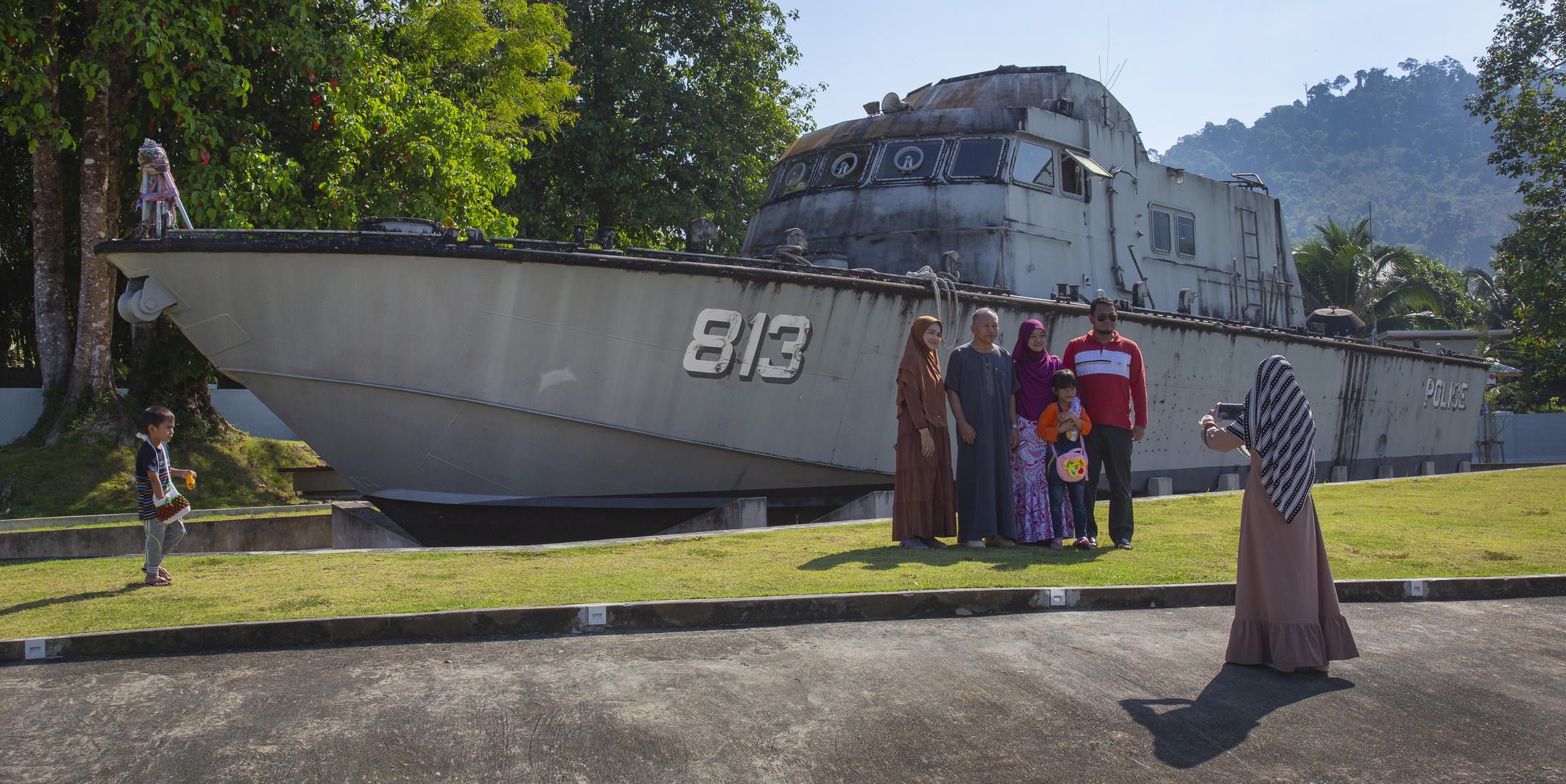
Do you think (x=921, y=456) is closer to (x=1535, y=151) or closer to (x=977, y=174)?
(x=977, y=174)

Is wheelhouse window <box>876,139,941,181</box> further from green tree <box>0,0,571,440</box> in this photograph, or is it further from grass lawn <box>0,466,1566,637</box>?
green tree <box>0,0,571,440</box>

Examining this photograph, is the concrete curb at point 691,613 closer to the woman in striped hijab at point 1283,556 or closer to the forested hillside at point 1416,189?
the woman in striped hijab at point 1283,556

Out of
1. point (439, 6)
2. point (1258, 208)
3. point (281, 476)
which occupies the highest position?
point (439, 6)

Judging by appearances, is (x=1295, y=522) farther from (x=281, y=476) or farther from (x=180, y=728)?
(x=281, y=476)

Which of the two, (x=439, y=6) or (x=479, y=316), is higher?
(x=439, y=6)

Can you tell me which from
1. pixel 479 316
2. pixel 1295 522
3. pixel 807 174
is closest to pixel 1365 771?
pixel 1295 522

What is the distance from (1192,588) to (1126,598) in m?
0.39

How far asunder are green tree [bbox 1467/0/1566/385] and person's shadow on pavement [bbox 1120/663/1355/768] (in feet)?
81.2

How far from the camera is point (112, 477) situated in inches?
481

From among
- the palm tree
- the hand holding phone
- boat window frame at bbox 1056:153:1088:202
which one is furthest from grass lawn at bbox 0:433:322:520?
→ the palm tree

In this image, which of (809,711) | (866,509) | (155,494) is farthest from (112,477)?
(809,711)

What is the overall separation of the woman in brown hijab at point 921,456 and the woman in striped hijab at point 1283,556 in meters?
2.80

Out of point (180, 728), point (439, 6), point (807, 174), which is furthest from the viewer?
point (439, 6)

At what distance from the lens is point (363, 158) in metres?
14.1
